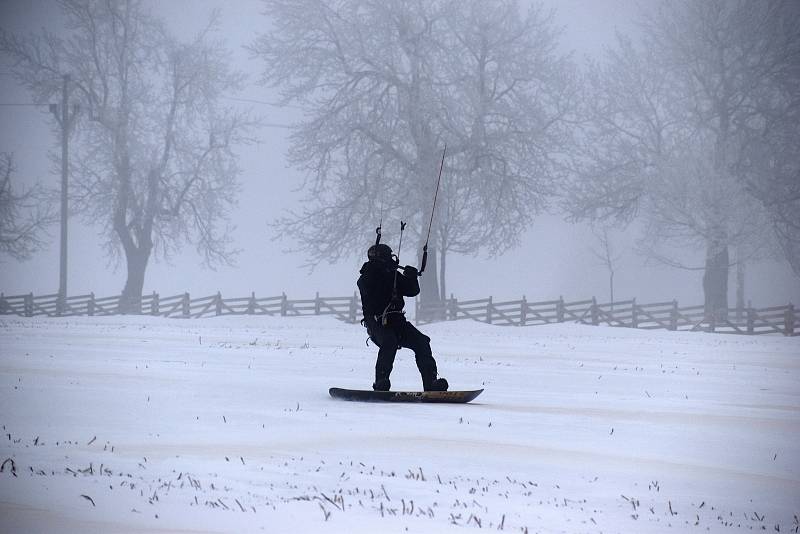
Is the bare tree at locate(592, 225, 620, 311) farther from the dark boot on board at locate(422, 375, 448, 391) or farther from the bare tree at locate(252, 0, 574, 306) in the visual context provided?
the dark boot on board at locate(422, 375, 448, 391)

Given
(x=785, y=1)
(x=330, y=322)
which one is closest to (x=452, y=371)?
(x=330, y=322)

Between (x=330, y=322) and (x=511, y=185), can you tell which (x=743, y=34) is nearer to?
(x=511, y=185)

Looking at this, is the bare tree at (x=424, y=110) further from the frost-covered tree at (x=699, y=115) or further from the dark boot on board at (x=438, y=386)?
the dark boot on board at (x=438, y=386)

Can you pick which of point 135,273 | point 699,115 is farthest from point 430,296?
point 135,273

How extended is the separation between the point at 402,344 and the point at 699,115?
29640 millimetres

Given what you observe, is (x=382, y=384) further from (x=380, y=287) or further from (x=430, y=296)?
(x=430, y=296)

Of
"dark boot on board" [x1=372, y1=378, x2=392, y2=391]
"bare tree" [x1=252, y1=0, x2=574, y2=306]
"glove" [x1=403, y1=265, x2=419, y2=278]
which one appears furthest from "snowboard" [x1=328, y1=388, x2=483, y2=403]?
"bare tree" [x1=252, y1=0, x2=574, y2=306]

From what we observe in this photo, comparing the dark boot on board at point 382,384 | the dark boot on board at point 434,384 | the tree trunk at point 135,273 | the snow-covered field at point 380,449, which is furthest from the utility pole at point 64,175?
the dark boot on board at point 434,384

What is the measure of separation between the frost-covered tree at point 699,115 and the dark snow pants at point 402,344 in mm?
27976

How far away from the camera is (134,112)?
4662cm

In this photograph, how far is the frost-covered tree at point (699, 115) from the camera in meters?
38.9

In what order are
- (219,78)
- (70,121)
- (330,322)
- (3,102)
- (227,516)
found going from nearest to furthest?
1. (227,516)
2. (330,322)
3. (70,121)
4. (219,78)
5. (3,102)

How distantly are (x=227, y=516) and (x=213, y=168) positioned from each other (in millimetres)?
43365

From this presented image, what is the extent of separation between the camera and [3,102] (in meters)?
57.7
